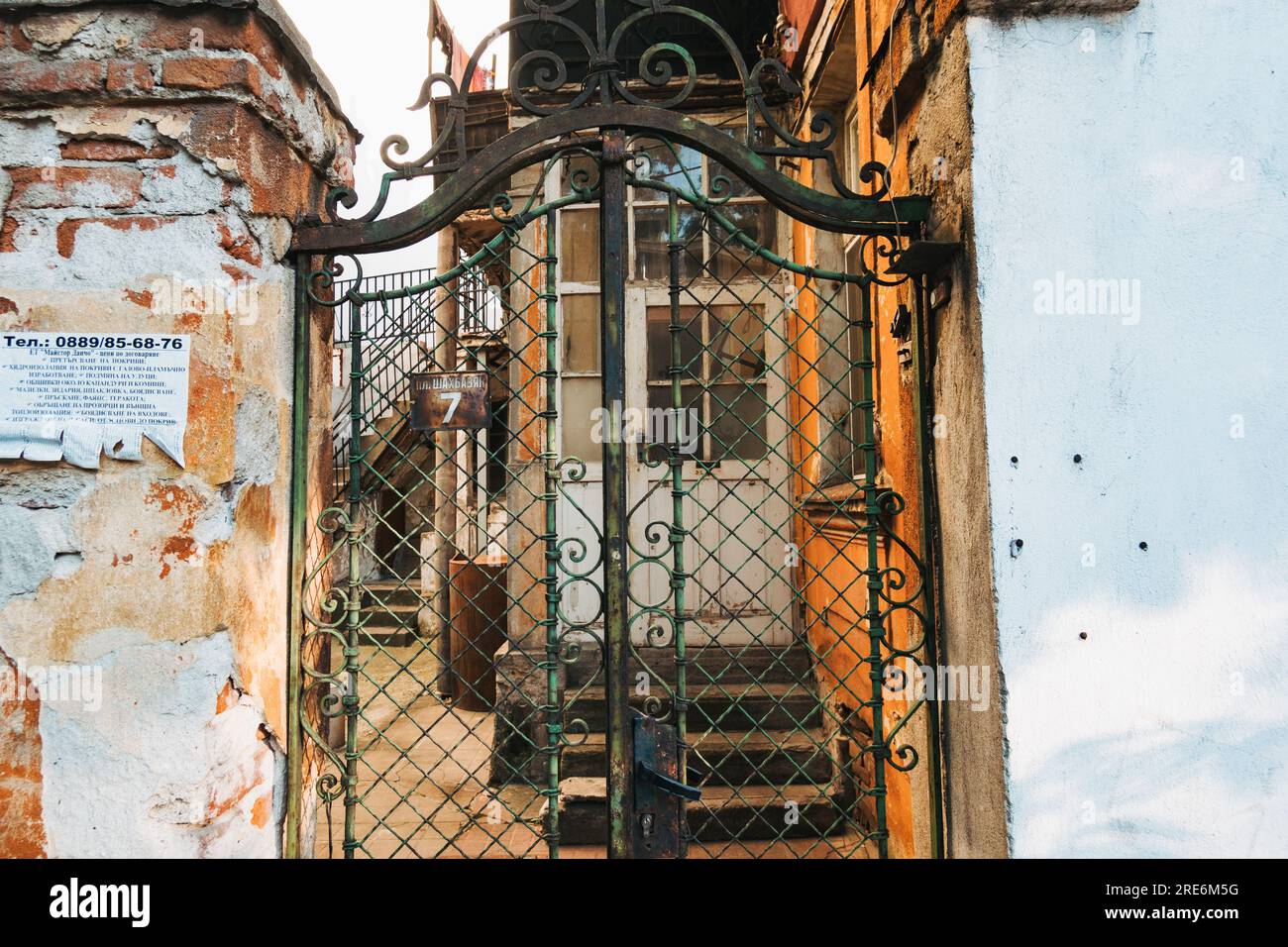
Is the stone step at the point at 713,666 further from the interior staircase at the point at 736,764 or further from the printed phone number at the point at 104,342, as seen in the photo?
the printed phone number at the point at 104,342

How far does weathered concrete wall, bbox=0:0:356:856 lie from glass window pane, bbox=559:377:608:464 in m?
2.93

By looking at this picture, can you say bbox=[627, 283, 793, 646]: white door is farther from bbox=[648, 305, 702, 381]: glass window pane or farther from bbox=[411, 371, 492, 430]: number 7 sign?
bbox=[411, 371, 492, 430]: number 7 sign

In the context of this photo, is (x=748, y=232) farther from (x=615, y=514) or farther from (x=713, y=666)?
(x=615, y=514)

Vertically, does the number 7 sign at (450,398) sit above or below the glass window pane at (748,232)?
below

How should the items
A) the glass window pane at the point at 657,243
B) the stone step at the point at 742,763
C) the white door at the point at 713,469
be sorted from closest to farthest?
the stone step at the point at 742,763 < the white door at the point at 713,469 < the glass window pane at the point at 657,243

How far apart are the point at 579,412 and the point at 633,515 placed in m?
0.78

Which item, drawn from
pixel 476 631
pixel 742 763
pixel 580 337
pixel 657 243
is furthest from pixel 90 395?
pixel 476 631

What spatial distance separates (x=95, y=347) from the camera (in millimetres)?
2213

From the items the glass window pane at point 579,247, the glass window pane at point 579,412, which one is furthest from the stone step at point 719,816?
the glass window pane at point 579,247

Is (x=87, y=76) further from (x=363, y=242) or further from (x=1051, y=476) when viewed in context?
(x=1051, y=476)

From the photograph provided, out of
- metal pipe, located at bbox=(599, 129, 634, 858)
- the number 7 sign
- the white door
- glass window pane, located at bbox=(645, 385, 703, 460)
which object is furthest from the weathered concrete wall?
the white door

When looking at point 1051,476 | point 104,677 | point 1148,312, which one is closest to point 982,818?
point 1051,476

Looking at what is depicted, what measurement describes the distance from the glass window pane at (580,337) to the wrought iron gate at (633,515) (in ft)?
0.05

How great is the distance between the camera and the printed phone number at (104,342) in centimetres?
220
